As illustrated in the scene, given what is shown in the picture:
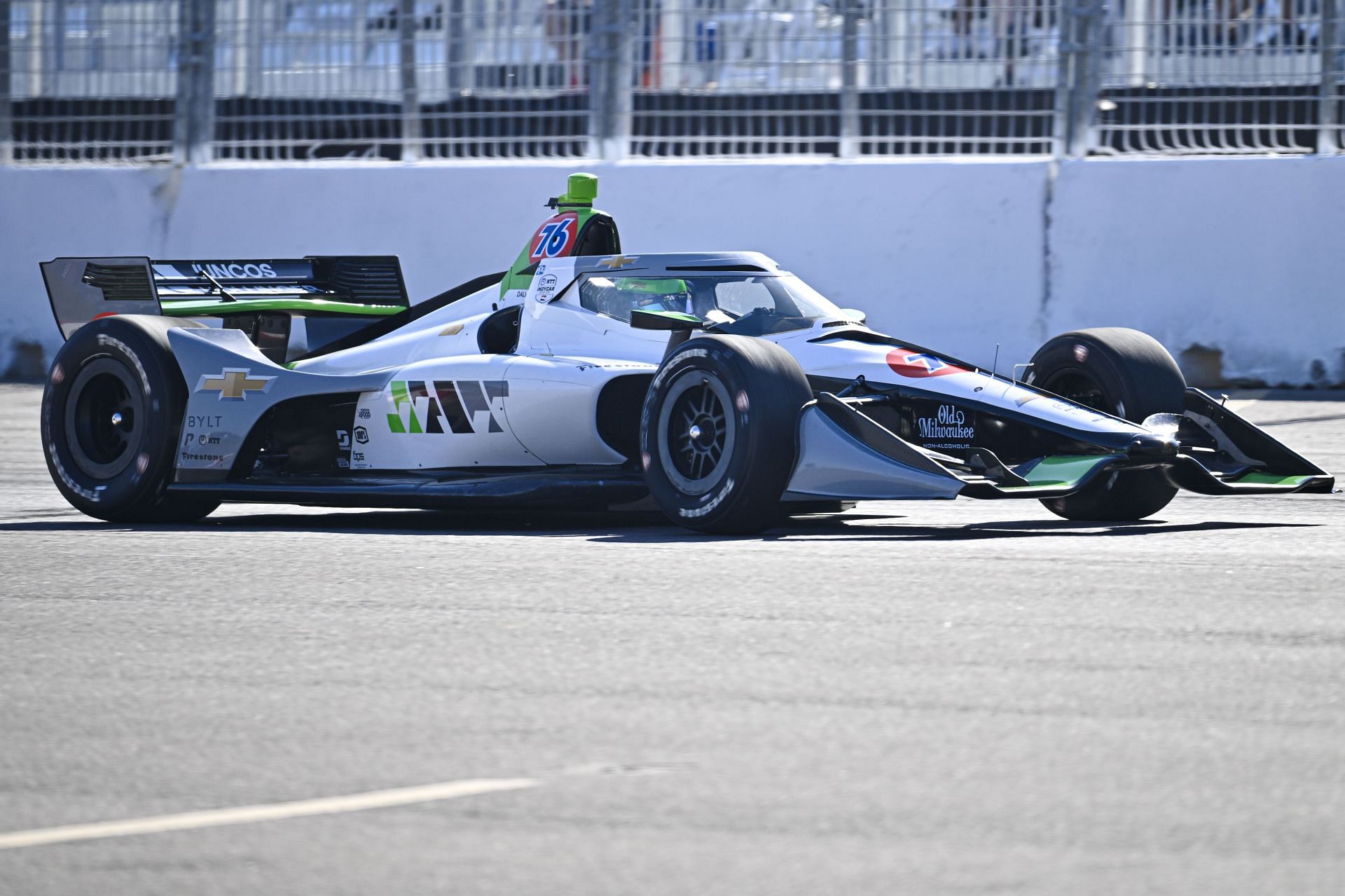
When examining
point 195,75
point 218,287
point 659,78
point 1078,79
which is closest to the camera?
point 218,287

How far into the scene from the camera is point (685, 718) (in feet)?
13.3

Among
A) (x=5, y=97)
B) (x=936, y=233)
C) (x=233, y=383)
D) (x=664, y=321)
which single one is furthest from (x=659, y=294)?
(x=5, y=97)

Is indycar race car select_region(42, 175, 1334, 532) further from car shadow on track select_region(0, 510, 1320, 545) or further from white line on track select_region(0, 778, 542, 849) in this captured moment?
white line on track select_region(0, 778, 542, 849)

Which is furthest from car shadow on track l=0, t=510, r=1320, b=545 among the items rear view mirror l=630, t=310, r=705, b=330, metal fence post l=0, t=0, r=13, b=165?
metal fence post l=0, t=0, r=13, b=165

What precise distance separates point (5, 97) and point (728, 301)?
10.3 m

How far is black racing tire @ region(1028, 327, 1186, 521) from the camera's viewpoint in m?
7.70

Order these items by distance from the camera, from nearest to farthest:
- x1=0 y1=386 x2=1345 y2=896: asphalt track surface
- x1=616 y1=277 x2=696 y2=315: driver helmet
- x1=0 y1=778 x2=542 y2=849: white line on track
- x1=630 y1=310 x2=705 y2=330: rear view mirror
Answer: x1=0 y1=386 x2=1345 y2=896: asphalt track surface
x1=0 y1=778 x2=542 y2=849: white line on track
x1=630 y1=310 x2=705 y2=330: rear view mirror
x1=616 y1=277 x2=696 y2=315: driver helmet

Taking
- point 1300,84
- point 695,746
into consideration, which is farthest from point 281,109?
point 695,746

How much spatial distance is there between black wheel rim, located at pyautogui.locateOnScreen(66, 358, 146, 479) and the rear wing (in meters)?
0.41

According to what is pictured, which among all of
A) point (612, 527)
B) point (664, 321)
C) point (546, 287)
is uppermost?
point (546, 287)

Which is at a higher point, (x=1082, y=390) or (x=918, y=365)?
(x=918, y=365)

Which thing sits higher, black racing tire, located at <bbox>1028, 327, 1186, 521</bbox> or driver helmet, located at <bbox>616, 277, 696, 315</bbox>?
driver helmet, located at <bbox>616, 277, 696, 315</bbox>

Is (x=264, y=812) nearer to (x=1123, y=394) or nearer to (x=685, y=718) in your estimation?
(x=685, y=718)

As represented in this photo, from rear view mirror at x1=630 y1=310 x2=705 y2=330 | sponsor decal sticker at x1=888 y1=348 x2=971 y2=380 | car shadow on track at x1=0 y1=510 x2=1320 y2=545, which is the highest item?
rear view mirror at x1=630 y1=310 x2=705 y2=330
